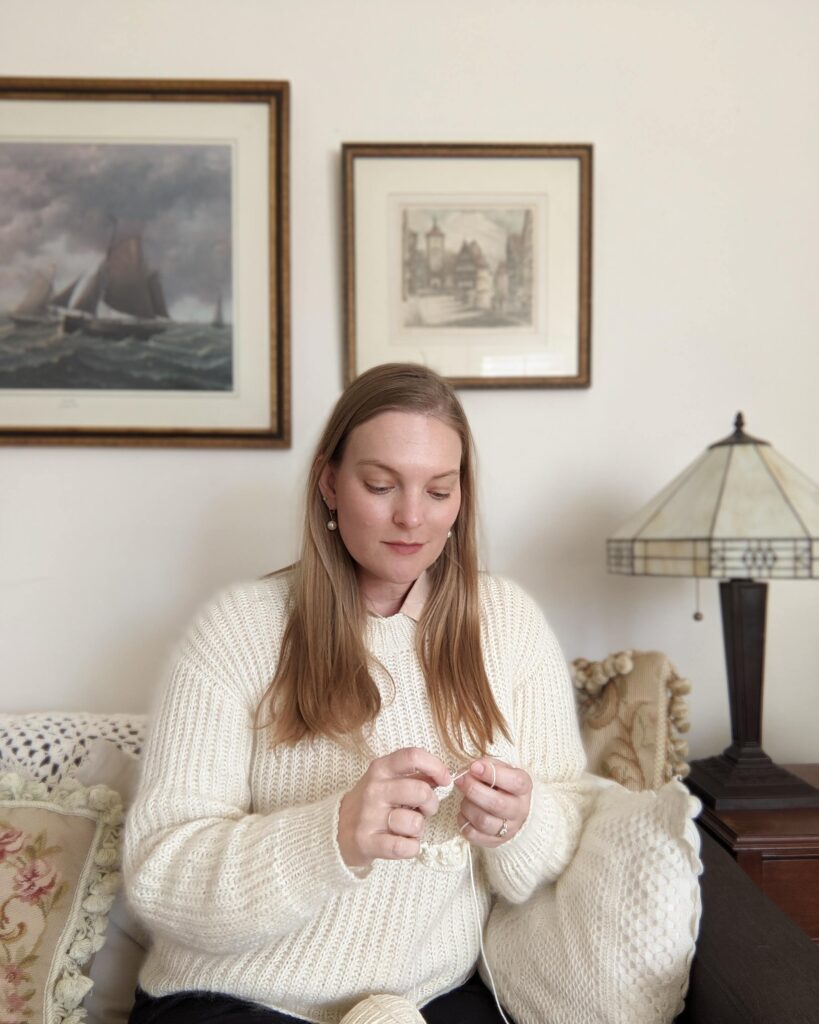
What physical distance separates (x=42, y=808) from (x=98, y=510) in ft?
2.03

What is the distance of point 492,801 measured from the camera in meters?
0.97

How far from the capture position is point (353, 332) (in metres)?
1.63

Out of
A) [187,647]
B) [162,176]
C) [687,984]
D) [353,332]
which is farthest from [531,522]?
[162,176]

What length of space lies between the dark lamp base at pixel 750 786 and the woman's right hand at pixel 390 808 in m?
0.70

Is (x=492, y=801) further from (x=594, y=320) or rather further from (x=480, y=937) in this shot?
(x=594, y=320)

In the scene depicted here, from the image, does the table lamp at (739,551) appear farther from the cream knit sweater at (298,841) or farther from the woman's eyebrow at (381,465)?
the woman's eyebrow at (381,465)

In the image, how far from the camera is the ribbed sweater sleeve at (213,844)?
941 millimetres

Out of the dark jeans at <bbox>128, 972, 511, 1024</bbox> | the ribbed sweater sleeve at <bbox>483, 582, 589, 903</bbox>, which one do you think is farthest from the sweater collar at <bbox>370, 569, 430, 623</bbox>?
the dark jeans at <bbox>128, 972, 511, 1024</bbox>

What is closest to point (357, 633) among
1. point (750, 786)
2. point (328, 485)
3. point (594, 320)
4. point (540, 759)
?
point (328, 485)

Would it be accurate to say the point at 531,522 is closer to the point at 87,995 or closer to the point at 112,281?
the point at 112,281

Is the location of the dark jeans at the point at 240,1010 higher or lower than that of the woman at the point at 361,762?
lower

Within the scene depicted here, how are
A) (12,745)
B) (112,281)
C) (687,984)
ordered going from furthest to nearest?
(112,281), (12,745), (687,984)

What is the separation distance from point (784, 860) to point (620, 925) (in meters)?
0.47

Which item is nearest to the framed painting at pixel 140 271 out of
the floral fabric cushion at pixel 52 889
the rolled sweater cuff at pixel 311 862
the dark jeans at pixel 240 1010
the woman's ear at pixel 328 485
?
the woman's ear at pixel 328 485
